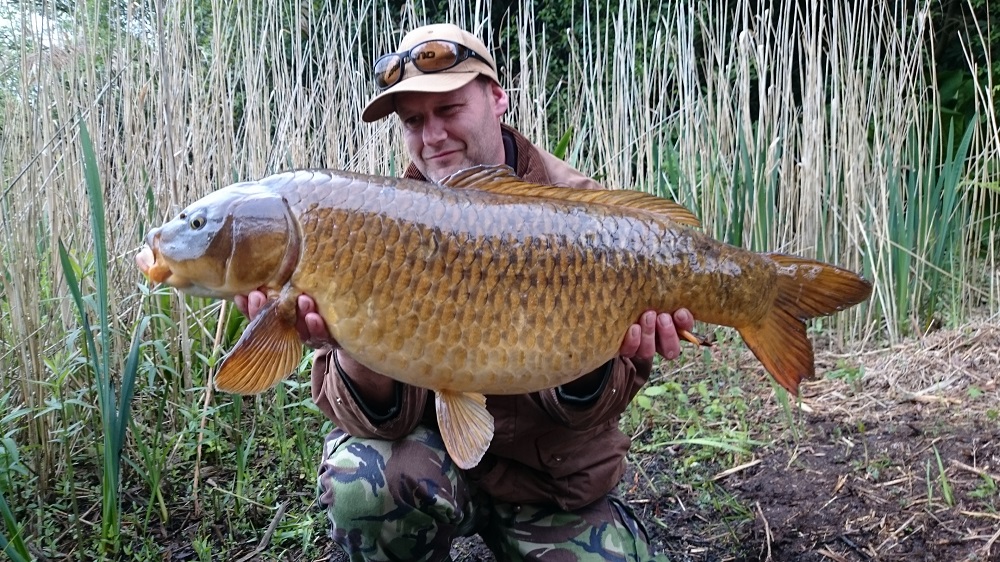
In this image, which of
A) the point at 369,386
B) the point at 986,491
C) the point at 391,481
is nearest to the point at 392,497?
the point at 391,481

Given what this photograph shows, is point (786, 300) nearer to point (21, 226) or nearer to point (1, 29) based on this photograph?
point (21, 226)

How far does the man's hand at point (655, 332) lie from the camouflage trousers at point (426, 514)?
0.43 meters

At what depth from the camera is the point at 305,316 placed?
3.26ft

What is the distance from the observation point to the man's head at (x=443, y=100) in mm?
1435

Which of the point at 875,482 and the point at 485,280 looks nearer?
the point at 485,280

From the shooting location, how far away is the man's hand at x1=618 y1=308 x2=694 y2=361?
112 centimetres

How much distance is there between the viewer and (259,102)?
2277 millimetres

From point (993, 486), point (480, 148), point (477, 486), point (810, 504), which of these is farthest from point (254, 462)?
point (993, 486)

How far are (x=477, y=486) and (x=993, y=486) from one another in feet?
3.33

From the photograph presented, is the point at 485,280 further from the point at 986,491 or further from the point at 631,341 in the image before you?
the point at 986,491

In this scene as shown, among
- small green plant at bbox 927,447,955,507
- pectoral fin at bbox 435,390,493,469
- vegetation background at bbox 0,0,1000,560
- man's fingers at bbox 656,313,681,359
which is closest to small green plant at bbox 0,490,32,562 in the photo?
vegetation background at bbox 0,0,1000,560

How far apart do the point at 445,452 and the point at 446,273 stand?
19.2 inches

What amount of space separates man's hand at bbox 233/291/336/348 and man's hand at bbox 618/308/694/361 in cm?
43

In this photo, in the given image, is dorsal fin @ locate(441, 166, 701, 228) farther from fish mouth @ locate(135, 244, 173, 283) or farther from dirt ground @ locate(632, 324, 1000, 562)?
dirt ground @ locate(632, 324, 1000, 562)
